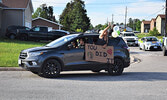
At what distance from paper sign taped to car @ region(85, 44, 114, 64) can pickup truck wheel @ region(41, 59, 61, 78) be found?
4.25 ft

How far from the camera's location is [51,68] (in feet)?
32.9

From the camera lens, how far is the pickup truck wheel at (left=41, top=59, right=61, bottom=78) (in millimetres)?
9952

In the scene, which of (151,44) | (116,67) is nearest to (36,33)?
(151,44)

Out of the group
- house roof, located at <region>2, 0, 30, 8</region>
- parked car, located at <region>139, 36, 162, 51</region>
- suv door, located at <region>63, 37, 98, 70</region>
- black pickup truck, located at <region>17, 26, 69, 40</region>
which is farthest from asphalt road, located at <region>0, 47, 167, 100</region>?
house roof, located at <region>2, 0, 30, 8</region>

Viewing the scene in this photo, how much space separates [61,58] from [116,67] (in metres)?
2.57

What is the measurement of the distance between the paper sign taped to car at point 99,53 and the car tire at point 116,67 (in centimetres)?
23

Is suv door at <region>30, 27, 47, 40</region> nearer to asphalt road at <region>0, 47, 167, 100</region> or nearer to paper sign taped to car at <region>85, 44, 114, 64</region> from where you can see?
paper sign taped to car at <region>85, 44, 114, 64</region>

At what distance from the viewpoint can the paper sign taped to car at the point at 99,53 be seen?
1075cm

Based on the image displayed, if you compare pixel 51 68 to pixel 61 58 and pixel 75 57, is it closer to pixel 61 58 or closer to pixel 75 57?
pixel 61 58

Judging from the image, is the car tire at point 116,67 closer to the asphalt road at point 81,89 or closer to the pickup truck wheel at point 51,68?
the asphalt road at point 81,89

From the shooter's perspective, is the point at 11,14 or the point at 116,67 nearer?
the point at 116,67

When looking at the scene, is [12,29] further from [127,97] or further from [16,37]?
[127,97]

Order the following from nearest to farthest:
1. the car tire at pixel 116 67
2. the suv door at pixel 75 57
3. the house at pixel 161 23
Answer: the suv door at pixel 75 57, the car tire at pixel 116 67, the house at pixel 161 23

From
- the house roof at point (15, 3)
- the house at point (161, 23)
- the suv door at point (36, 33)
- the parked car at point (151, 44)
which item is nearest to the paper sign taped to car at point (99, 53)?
the parked car at point (151, 44)
